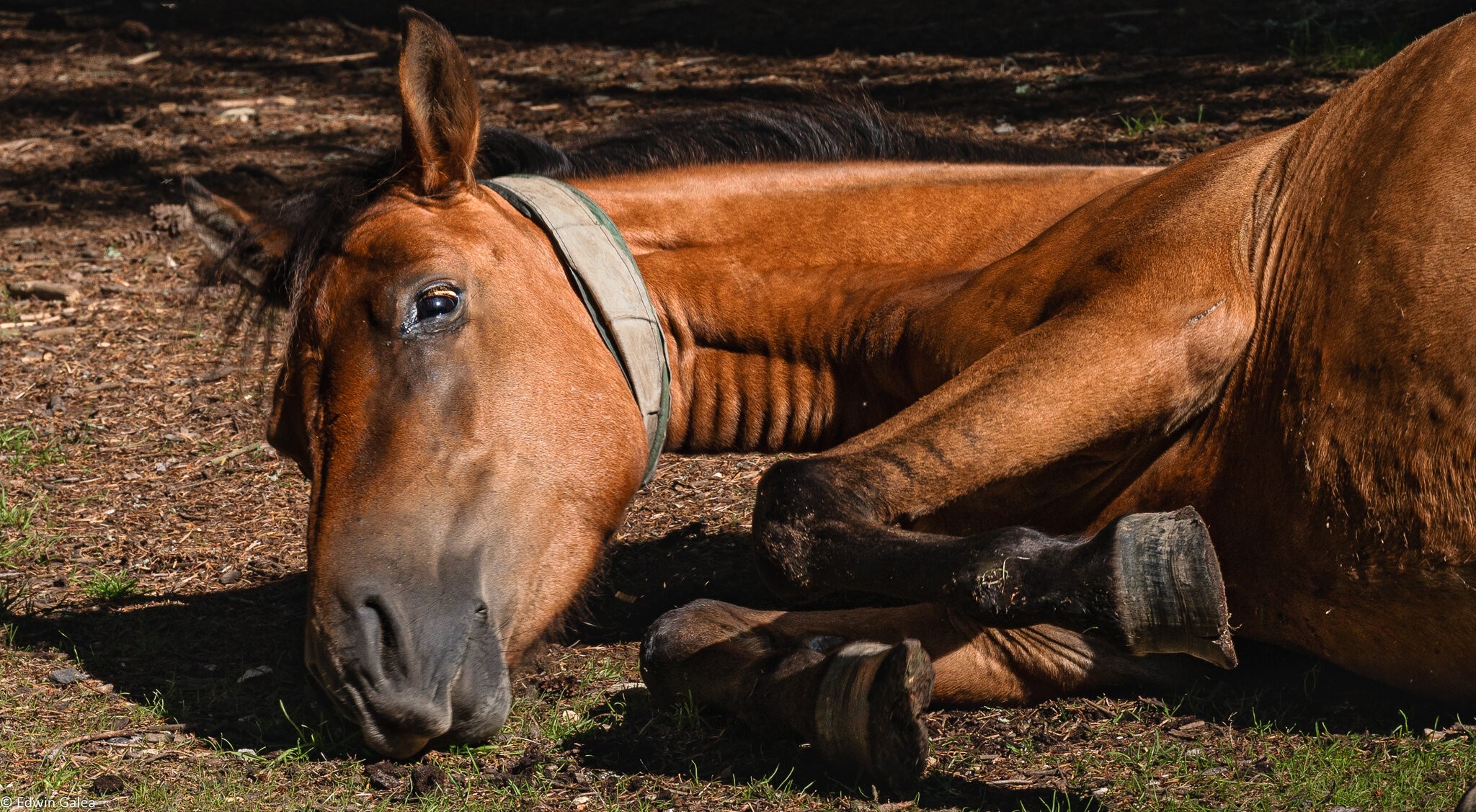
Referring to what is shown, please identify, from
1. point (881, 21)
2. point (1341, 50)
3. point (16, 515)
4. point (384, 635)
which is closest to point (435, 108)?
point (384, 635)

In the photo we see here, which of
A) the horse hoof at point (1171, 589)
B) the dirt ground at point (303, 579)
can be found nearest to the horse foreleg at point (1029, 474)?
the horse hoof at point (1171, 589)

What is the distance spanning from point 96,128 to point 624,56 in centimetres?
→ 345

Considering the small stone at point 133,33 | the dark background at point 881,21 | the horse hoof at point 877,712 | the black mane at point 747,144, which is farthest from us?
the small stone at point 133,33

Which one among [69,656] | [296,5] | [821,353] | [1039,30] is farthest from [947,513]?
[296,5]

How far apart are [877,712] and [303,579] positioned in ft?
7.05

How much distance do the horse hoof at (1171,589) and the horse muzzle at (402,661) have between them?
1266mm

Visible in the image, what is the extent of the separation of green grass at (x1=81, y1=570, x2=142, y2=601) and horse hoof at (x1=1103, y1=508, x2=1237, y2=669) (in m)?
2.91

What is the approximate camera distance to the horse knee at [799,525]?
2.51m

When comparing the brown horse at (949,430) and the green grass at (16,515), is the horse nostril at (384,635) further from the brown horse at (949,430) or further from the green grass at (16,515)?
the green grass at (16,515)

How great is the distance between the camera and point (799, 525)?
8.29ft

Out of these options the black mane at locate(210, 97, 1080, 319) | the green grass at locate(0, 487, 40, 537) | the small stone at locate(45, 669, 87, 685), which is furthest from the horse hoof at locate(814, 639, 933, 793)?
the green grass at locate(0, 487, 40, 537)

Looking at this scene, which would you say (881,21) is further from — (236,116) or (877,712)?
(877,712)

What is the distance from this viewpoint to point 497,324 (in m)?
2.85

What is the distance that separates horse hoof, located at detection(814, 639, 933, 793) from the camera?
2.28 meters
